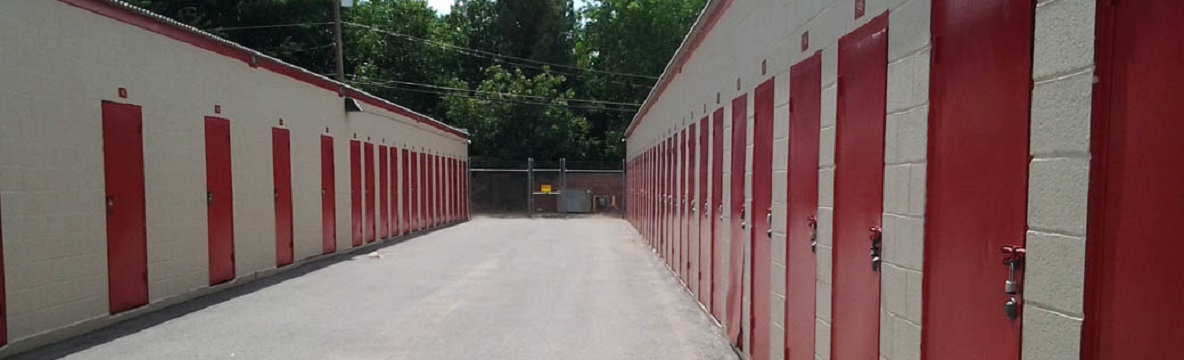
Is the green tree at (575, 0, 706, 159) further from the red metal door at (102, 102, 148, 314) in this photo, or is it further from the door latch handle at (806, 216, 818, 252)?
the door latch handle at (806, 216, 818, 252)

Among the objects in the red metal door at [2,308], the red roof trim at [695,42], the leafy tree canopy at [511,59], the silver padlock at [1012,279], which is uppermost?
the leafy tree canopy at [511,59]

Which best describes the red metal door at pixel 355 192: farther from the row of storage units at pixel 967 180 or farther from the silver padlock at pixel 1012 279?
the silver padlock at pixel 1012 279

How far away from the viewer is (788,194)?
517cm

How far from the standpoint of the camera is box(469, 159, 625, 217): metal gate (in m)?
32.8

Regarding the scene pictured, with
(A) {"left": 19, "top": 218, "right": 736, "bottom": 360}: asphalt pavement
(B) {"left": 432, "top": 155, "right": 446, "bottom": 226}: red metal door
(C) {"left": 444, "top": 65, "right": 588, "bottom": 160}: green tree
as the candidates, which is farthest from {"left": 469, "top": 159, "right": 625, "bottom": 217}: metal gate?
(A) {"left": 19, "top": 218, "right": 736, "bottom": 360}: asphalt pavement

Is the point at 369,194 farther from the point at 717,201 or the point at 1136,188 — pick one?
the point at 1136,188

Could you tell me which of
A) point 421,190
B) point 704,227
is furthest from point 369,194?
point 704,227

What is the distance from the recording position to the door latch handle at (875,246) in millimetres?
3619

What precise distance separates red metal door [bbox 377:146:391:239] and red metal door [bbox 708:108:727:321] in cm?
1251

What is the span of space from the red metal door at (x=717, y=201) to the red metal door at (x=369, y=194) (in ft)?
37.6

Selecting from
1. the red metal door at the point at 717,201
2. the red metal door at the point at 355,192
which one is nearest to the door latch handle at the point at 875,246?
the red metal door at the point at 717,201

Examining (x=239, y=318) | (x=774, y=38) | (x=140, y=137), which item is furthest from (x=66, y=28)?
(x=774, y=38)

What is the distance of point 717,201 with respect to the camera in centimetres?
813

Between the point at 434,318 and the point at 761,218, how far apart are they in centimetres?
402
